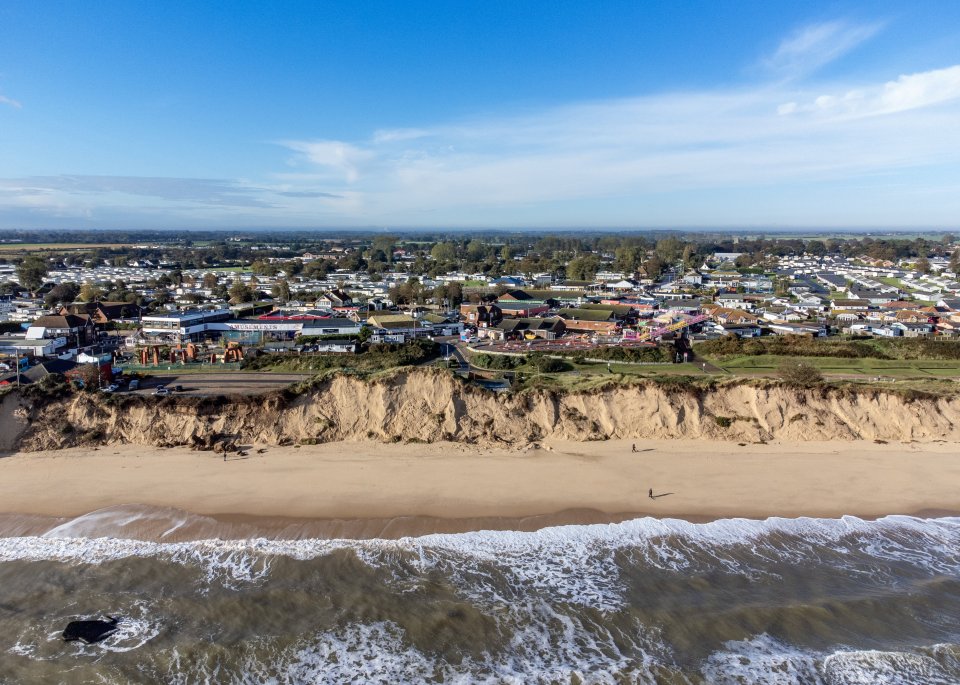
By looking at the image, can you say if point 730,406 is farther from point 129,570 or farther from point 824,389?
point 129,570

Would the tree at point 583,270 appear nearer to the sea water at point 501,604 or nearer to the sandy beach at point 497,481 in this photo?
the sandy beach at point 497,481

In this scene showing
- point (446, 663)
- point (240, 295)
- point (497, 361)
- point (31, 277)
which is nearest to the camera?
point (446, 663)

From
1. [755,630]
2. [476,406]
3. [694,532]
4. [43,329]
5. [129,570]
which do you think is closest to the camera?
[755,630]

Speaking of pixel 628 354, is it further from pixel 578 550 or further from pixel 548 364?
pixel 578 550

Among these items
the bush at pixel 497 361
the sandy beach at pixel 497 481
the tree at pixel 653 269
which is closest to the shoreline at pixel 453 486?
the sandy beach at pixel 497 481

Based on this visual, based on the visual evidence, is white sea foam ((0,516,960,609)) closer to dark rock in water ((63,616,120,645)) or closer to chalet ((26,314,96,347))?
dark rock in water ((63,616,120,645))

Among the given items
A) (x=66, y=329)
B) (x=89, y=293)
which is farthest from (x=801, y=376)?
(x=89, y=293)

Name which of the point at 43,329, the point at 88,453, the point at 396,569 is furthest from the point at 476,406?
the point at 43,329
